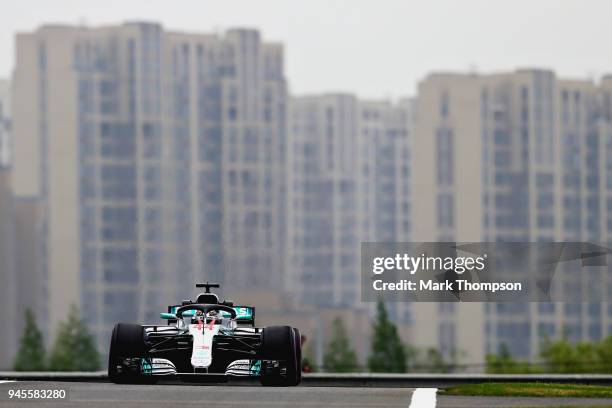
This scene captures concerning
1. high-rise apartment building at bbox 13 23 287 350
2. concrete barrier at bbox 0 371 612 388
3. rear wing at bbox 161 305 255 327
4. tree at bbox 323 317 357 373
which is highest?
high-rise apartment building at bbox 13 23 287 350

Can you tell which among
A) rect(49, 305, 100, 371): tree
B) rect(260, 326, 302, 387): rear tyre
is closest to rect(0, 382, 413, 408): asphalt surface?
rect(260, 326, 302, 387): rear tyre

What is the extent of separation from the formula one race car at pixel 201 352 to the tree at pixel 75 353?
111623 millimetres

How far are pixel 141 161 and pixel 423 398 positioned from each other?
173551mm

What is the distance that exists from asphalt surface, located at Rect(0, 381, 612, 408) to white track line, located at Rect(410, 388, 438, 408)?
7 centimetres

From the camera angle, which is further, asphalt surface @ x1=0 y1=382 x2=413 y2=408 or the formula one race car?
the formula one race car

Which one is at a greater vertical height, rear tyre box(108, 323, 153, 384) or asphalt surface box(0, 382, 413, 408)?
rear tyre box(108, 323, 153, 384)

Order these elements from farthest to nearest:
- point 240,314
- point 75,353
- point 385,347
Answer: point 75,353 < point 385,347 < point 240,314

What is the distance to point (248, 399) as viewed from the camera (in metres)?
20.3

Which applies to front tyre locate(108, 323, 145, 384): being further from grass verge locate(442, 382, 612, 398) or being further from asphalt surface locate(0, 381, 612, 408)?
grass verge locate(442, 382, 612, 398)

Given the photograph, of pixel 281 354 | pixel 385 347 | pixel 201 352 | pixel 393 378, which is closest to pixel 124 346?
pixel 201 352

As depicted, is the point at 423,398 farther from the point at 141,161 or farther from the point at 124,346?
the point at 141,161

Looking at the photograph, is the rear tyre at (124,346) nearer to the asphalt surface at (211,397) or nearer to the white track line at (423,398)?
the asphalt surface at (211,397)

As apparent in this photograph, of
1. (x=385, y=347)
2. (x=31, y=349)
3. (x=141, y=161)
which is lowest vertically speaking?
(x=31, y=349)

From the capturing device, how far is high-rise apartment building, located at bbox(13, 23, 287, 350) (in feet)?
607
